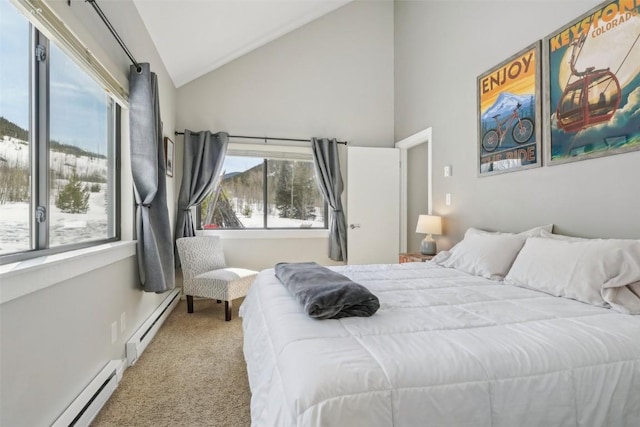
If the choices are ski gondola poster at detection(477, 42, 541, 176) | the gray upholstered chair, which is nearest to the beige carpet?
the gray upholstered chair

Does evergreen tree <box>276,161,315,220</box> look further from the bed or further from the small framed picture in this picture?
the bed

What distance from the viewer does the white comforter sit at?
91 centimetres

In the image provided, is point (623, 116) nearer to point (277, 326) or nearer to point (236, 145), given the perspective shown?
point (277, 326)

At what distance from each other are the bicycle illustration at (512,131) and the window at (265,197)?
228 cm

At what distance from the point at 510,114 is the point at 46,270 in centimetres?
315

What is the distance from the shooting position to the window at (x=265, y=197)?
4.25 meters

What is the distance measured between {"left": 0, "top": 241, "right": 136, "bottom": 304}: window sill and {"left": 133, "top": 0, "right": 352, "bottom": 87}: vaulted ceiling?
6.35 feet

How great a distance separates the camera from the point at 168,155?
11.5 feet

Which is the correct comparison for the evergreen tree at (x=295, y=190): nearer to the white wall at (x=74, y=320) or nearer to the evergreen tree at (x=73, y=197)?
the white wall at (x=74, y=320)

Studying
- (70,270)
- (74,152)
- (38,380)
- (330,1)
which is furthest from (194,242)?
(330,1)

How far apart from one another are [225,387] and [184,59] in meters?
3.16

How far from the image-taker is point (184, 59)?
3434mm

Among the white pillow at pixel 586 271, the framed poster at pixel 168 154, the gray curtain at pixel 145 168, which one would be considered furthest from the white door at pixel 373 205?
the gray curtain at pixel 145 168

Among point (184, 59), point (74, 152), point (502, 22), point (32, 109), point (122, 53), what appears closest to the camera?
point (32, 109)
